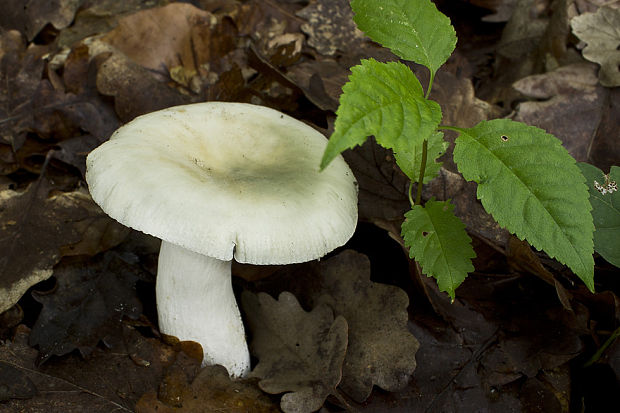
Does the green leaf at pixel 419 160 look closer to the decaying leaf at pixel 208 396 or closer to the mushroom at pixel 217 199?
the mushroom at pixel 217 199

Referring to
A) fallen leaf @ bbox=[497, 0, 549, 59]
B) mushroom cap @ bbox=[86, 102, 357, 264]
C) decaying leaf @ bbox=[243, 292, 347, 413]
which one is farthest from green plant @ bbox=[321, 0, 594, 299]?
fallen leaf @ bbox=[497, 0, 549, 59]

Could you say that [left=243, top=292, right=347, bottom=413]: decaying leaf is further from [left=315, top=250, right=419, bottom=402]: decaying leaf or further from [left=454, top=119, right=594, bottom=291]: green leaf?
[left=454, top=119, right=594, bottom=291]: green leaf

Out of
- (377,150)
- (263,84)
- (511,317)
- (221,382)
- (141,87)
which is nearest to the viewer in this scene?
(221,382)

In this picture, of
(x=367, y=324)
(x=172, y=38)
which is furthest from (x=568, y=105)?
(x=172, y=38)

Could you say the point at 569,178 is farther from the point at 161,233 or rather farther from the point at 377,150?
the point at 161,233

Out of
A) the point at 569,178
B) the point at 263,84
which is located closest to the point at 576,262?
the point at 569,178

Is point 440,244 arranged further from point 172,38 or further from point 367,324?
point 172,38
